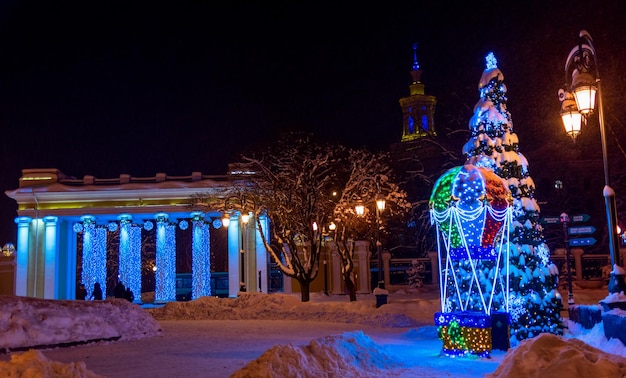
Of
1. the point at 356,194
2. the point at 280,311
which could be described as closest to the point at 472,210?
the point at 280,311

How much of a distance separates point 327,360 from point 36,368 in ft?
13.9

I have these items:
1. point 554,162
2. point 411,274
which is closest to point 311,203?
point 411,274

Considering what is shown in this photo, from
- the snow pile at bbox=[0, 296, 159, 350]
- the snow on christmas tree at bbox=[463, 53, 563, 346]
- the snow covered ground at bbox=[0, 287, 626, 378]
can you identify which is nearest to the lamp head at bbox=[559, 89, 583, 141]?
the snow on christmas tree at bbox=[463, 53, 563, 346]

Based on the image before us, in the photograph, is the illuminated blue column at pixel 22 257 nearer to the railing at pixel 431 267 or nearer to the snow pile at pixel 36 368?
the railing at pixel 431 267

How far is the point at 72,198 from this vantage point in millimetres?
40000

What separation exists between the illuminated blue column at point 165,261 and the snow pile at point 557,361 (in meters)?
32.3

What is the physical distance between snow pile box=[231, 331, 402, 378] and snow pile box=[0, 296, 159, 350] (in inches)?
282

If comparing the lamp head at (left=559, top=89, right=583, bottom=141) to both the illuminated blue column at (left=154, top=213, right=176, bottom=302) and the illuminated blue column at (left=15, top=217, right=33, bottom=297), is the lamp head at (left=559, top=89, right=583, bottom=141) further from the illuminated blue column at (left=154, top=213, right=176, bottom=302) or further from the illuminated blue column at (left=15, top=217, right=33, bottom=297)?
the illuminated blue column at (left=15, top=217, right=33, bottom=297)

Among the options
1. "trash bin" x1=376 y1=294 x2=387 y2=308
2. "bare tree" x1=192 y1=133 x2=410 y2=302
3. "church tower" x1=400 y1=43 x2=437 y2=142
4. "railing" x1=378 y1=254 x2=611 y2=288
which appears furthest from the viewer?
"church tower" x1=400 y1=43 x2=437 y2=142

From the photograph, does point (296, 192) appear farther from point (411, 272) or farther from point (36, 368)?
point (36, 368)

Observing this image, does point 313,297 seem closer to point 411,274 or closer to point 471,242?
point 411,274

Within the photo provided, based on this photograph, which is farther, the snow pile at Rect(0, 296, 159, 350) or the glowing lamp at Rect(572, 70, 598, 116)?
the snow pile at Rect(0, 296, 159, 350)

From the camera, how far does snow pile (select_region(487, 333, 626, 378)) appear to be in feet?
24.6

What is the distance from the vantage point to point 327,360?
32.9 ft
